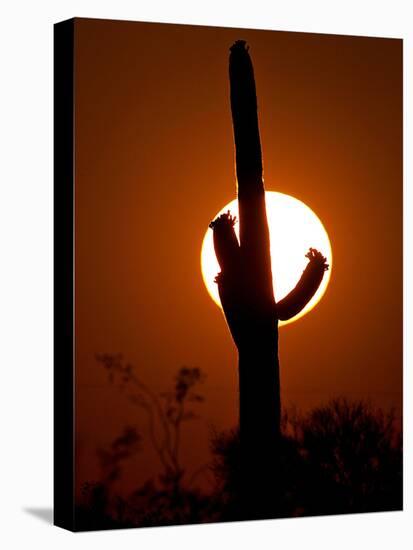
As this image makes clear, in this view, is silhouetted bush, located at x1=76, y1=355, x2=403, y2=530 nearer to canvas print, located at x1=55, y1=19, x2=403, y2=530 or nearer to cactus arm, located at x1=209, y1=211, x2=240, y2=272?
canvas print, located at x1=55, y1=19, x2=403, y2=530

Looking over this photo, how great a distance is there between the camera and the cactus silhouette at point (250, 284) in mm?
10391

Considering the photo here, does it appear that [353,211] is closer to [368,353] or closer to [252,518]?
[368,353]

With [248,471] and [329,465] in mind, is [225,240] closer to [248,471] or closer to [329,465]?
[248,471]

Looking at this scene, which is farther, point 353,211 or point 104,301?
point 353,211

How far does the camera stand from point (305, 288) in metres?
10.6

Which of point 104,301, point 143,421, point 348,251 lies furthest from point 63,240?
point 348,251

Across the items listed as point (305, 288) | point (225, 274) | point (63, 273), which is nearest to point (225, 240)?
point (225, 274)

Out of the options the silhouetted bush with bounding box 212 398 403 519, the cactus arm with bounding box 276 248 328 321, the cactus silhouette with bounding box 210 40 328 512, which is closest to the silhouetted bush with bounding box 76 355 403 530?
the silhouetted bush with bounding box 212 398 403 519

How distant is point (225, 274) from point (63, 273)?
3.35 feet

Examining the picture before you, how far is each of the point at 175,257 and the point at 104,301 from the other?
54 centimetres

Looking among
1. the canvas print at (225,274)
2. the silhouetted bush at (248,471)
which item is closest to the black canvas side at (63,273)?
the canvas print at (225,274)

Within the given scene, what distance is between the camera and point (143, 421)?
33.3 ft

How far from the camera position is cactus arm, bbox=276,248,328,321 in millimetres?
10516

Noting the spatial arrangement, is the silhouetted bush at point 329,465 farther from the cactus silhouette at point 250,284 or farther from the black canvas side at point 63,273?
the black canvas side at point 63,273
